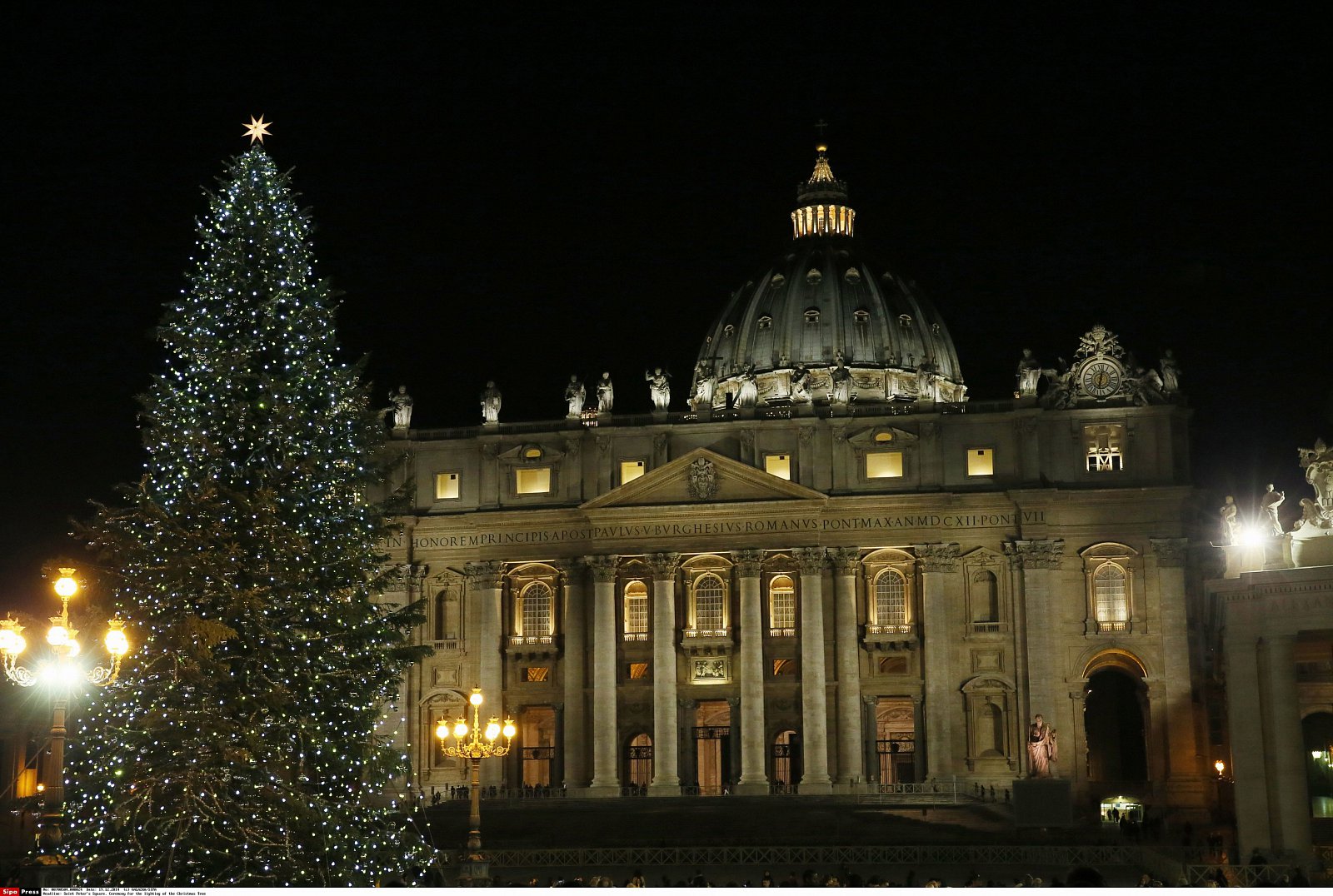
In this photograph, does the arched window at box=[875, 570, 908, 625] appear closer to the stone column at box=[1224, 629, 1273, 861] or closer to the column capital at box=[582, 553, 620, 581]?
the column capital at box=[582, 553, 620, 581]

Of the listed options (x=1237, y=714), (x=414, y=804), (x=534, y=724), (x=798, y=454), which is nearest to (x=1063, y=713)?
(x=798, y=454)

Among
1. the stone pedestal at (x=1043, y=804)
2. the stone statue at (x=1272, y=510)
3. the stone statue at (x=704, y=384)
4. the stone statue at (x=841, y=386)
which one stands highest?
the stone statue at (x=704, y=384)

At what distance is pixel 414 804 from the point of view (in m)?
34.5

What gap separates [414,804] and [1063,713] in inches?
2138

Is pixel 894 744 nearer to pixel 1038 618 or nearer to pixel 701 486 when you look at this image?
pixel 1038 618

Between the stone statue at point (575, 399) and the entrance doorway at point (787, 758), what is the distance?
1763cm

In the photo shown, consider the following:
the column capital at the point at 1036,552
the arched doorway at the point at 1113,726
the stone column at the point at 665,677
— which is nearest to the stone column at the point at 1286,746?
the column capital at the point at 1036,552

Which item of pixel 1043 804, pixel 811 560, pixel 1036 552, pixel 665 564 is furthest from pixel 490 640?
pixel 1043 804

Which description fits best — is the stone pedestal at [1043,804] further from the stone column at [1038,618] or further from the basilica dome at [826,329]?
the basilica dome at [826,329]

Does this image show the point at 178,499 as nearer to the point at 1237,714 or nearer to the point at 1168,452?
the point at 1237,714

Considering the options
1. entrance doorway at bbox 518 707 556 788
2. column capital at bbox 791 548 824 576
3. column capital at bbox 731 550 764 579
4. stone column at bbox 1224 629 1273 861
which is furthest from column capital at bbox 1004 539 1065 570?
stone column at bbox 1224 629 1273 861

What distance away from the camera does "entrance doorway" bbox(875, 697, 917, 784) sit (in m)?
86.9

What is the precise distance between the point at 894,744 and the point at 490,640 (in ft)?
62.7

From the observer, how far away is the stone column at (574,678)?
286 feet
